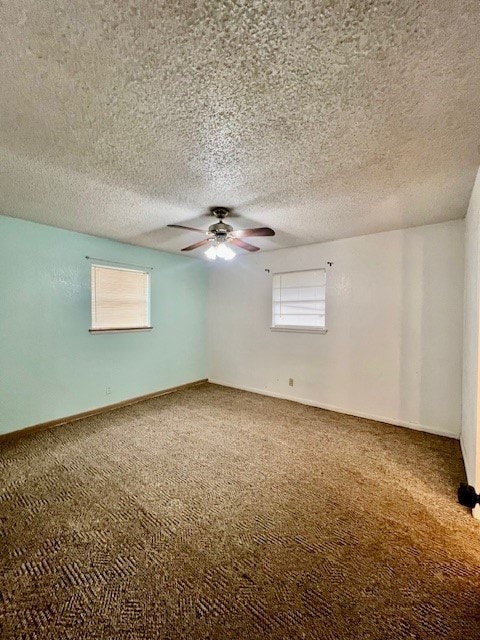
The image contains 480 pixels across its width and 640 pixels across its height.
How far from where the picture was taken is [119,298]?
4.07 meters

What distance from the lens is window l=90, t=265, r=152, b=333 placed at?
382 centimetres

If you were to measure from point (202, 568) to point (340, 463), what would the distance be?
156cm

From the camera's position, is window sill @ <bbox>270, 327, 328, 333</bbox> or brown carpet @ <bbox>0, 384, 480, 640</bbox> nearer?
brown carpet @ <bbox>0, 384, 480, 640</bbox>

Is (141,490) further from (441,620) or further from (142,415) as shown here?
(441,620)

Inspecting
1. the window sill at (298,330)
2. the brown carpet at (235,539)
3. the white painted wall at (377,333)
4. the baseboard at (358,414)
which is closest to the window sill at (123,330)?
the brown carpet at (235,539)

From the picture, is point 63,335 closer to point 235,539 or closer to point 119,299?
point 119,299

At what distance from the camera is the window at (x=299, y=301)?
13.4ft

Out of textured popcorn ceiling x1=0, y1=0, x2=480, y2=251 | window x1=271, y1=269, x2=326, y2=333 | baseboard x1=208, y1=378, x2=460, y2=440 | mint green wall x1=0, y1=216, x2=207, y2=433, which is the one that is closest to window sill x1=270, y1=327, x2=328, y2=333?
window x1=271, y1=269, x2=326, y2=333

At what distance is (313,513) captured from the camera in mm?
1903

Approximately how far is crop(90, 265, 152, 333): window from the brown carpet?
1591mm

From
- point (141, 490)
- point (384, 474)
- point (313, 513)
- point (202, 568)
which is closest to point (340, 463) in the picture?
point (384, 474)

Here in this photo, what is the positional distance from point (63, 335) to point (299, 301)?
330 cm

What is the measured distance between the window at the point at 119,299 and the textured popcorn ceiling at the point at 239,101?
1475 millimetres

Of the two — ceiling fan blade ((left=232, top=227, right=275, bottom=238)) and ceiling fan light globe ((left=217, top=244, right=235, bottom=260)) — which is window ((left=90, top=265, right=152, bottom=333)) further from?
ceiling fan blade ((left=232, top=227, right=275, bottom=238))
